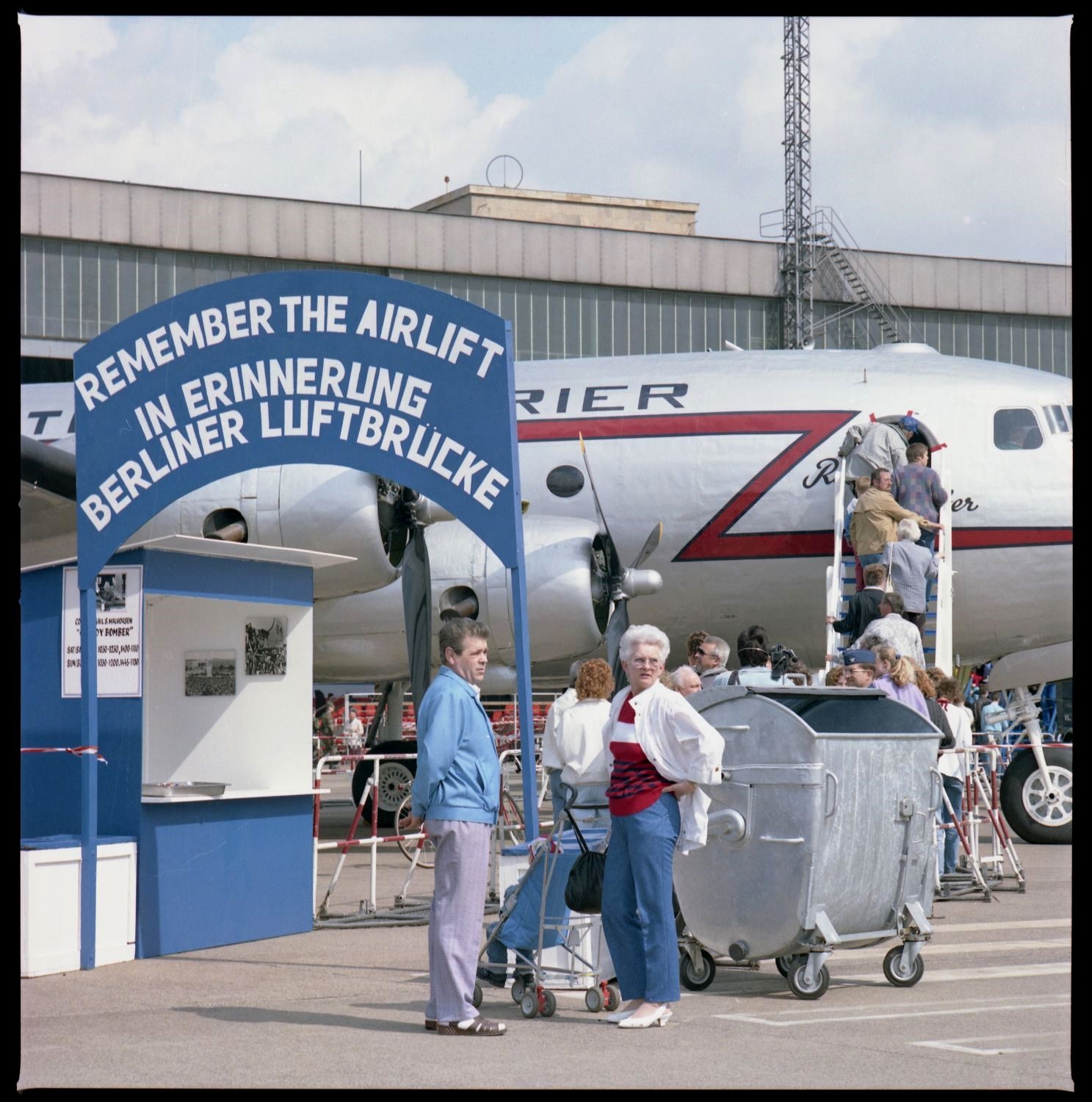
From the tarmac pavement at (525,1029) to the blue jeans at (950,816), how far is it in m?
2.22

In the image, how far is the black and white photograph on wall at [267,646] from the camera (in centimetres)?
1098

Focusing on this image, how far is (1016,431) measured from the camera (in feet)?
55.4

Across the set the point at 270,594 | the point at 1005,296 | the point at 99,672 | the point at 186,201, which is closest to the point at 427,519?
the point at 270,594

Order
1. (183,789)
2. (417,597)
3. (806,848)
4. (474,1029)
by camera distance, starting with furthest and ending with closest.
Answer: (417,597) < (183,789) < (806,848) < (474,1029)

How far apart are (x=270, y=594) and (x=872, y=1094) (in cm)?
632

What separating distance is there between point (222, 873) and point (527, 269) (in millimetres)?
36047

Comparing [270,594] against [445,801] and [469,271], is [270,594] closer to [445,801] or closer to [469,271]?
[445,801]

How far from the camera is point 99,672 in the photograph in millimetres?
9859

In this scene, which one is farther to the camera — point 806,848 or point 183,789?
point 183,789

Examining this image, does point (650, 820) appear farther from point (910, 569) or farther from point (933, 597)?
point (933, 597)

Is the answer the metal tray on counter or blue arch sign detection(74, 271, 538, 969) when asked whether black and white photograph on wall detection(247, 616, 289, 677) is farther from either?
blue arch sign detection(74, 271, 538, 969)

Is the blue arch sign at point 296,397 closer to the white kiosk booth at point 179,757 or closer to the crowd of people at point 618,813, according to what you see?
the white kiosk booth at point 179,757

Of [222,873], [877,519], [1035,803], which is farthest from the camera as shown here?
[1035,803]

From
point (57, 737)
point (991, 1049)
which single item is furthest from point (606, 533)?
point (991, 1049)
